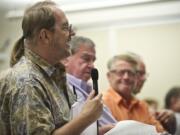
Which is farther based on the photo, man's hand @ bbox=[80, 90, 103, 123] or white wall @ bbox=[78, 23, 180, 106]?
white wall @ bbox=[78, 23, 180, 106]

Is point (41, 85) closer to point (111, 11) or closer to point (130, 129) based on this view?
point (130, 129)

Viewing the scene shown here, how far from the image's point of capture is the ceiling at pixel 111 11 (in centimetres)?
403

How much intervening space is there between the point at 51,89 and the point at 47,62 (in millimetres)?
109

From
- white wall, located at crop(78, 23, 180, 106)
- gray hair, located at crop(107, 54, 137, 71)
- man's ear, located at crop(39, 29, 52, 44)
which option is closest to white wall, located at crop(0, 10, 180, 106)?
white wall, located at crop(78, 23, 180, 106)

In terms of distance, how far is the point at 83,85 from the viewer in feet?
6.48

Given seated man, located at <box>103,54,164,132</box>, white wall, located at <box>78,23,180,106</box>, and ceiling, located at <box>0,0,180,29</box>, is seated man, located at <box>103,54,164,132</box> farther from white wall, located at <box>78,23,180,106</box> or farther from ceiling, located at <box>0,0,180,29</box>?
white wall, located at <box>78,23,180,106</box>

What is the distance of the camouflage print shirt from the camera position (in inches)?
47.8

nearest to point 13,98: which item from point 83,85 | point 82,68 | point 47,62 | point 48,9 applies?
point 47,62

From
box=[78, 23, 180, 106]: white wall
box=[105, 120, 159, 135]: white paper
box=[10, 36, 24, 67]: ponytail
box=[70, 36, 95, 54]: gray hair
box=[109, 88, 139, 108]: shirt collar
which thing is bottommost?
box=[78, 23, 180, 106]: white wall

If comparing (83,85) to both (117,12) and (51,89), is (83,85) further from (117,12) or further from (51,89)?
Answer: (117,12)

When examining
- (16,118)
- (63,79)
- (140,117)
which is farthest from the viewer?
(140,117)

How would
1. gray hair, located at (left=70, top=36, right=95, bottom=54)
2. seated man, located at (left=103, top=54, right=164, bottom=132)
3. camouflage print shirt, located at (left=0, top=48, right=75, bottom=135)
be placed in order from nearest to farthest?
camouflage print shirt, located at (left=0, top=48, right=75, bottom=135), gray hair, located at (left=70, top=36, right=95, bottom=54), seated man, located at (left=103, top=54, right=164, bottom=132)

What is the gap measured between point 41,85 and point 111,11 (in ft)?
10.5

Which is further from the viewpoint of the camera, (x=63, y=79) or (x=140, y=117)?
(x=140, y=117)
